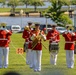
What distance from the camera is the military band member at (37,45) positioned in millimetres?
17833

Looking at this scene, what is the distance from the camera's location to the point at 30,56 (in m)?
20.3

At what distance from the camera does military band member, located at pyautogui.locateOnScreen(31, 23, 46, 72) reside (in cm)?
1783

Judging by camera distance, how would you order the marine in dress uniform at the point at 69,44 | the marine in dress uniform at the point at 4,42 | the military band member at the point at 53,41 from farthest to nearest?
the military band member at the point at 53,41, the marine in dress uniform at the point at 69,44, the marine in dress uniform at the point at 4,42

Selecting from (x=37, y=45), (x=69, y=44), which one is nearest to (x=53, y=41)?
(x=69, y=44)

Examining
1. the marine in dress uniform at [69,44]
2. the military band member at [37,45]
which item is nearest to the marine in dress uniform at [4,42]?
the military band member at [37,45]

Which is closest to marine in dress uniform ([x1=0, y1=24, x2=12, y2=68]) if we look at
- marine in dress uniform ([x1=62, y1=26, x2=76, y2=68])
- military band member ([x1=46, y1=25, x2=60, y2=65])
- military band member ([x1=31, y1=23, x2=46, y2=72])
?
military band member ([x1=31, y1=23, x2=46, y2=72])

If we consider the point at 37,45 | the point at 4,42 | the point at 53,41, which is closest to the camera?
the point at 37,45

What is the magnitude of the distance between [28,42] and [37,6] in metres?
151

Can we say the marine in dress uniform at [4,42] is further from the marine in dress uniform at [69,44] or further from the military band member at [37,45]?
the marine in dress uniform at [69,44]

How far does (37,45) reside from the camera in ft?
59.6

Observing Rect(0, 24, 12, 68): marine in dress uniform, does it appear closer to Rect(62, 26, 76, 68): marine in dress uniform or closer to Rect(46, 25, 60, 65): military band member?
Rect(46, 25, 60, 65): military band member

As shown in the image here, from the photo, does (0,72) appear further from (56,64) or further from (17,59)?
(17,59)

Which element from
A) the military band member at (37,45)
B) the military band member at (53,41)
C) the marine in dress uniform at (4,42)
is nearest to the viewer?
the military band member at (37,45)

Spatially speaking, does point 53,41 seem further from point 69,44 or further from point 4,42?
point 4,42
